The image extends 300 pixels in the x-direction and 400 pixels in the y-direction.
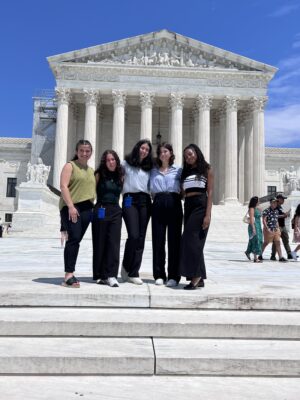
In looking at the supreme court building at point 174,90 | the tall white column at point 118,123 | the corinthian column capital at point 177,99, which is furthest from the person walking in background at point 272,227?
the corinthian column capital at point 177,99

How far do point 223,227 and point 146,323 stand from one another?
86.0 ft

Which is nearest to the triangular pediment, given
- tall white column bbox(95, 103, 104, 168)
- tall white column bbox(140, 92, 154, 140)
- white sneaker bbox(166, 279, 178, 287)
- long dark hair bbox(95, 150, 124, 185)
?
tall white column bbox(140, 92, 154, 140)

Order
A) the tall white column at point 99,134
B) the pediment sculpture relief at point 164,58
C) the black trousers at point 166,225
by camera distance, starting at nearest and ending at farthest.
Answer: the black trousers at point 166,225 < the pediment sculpture relief at point 164,58 < the tall white column at point 99,134

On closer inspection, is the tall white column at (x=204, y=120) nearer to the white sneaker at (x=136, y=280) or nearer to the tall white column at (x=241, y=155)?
the tall white column at (x=241, y=155)

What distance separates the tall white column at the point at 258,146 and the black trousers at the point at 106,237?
115ft

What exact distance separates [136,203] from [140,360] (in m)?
2.85

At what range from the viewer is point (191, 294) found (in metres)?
4.96

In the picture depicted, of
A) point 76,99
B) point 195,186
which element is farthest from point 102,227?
point 76,99

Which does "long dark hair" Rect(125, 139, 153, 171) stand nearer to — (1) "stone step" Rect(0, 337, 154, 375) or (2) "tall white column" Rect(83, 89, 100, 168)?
(1) "stone step" Rect(0, 337, 154, 375)

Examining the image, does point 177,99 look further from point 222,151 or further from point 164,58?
point 222,151

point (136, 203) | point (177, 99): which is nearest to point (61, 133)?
point (177, 99)

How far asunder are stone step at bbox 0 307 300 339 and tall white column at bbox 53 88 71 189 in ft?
115

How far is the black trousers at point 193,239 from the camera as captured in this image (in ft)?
18.6

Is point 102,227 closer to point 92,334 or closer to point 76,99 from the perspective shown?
point 92,334
